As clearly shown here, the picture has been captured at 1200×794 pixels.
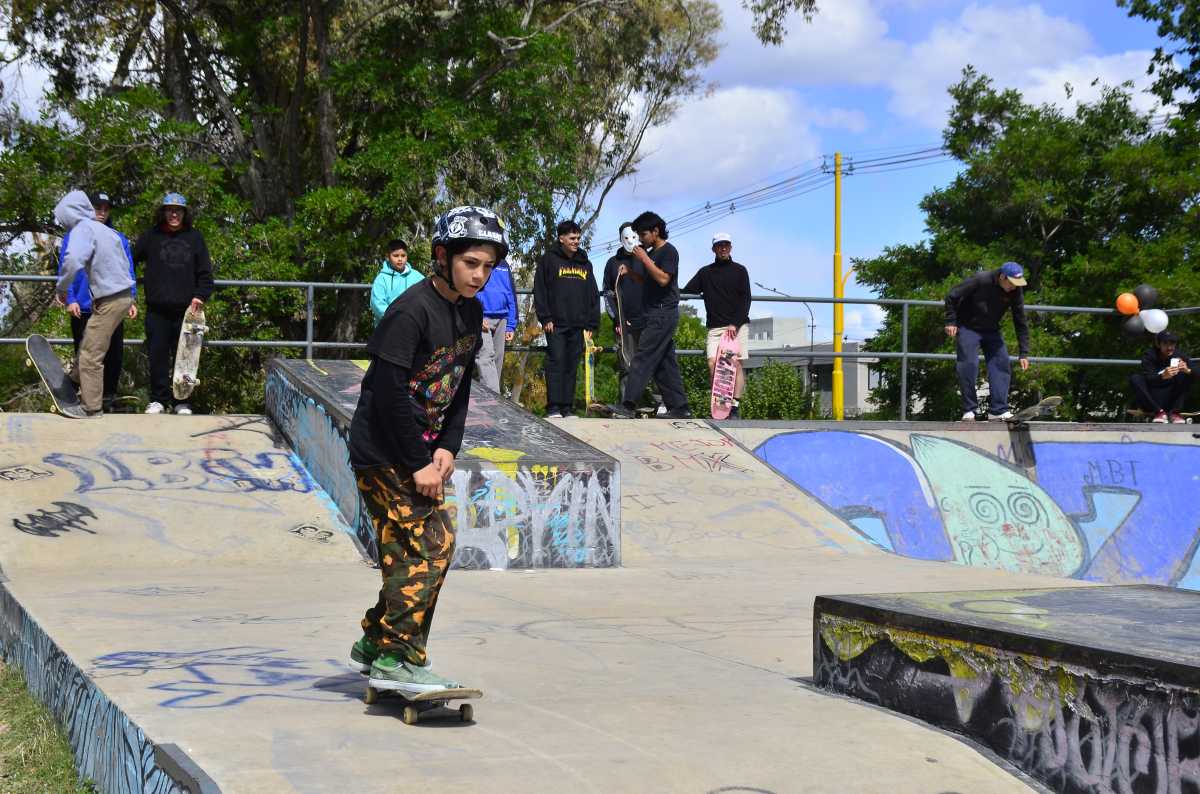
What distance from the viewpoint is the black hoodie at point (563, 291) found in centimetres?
1023

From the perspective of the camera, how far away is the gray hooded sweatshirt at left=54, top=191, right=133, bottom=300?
28.9 ft

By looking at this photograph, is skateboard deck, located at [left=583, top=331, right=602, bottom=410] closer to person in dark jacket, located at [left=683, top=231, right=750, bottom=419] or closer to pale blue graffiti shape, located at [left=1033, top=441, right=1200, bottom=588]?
person in dark jacket, located at [left=683, top=231, right=750, bottom=419]

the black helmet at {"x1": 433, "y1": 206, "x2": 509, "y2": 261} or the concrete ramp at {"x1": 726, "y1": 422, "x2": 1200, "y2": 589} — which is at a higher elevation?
the black helmet at {"x1": 433, "y1": 206, "x2": 509, "y2": 261}

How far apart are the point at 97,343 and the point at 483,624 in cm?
497

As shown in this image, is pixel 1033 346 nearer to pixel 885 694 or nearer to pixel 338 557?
pixel 338 557

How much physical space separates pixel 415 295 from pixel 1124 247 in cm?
2899

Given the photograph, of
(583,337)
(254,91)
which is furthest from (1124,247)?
(583,337)

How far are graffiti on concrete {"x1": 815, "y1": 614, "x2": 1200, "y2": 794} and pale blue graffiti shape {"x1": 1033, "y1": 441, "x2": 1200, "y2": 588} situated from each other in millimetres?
7074

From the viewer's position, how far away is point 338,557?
766 centimetres

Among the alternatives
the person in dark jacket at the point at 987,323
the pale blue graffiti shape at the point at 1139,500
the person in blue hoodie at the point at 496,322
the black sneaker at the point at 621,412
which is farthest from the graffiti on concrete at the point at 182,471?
the pale blue graffiti shape at the point at 1139,500

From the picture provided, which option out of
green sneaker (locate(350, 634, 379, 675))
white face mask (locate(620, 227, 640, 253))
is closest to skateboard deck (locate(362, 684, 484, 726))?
green sneaker (locate(350, 634, 379, 675))

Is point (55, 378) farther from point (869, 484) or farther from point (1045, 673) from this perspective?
point (1045, 673)

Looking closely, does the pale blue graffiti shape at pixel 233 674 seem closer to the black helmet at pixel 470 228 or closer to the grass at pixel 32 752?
the grass at pixel 32 752

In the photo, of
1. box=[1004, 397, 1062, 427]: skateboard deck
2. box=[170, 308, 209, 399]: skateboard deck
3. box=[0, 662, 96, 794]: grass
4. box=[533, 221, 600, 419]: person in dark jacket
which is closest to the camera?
box=[0, 662, 96, 794]: grass
